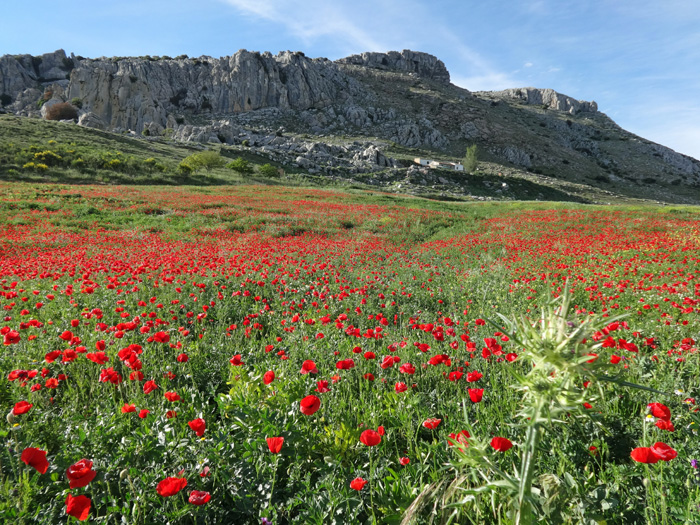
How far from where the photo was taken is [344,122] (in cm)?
12038

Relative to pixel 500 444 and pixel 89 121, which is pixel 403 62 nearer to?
pixel 89 121

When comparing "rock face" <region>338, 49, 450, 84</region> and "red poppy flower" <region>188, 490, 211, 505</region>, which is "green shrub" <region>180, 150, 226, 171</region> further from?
"rock face" <region>338, 49, 450, 84</region>

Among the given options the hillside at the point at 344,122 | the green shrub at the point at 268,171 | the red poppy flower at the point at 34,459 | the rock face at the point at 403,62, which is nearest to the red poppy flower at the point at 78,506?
the red poppy flower at the point at 34,459

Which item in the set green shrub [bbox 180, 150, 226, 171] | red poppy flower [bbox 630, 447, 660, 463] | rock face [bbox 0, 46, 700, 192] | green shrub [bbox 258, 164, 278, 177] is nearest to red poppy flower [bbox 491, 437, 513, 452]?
red poppy flower [bbox 630, 447, 660, 463]

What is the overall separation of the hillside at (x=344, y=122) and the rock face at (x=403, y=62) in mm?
28527

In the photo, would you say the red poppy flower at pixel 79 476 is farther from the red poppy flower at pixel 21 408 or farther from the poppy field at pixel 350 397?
the red poppy flower at pixel 21 408

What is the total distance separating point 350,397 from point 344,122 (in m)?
128

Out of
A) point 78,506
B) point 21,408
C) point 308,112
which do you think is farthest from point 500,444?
point 308,112

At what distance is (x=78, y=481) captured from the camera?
166 cm

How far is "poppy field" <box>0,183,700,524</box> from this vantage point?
1.69m

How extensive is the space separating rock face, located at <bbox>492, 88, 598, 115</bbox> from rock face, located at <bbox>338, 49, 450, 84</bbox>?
4661cm

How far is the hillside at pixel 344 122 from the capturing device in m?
75.3

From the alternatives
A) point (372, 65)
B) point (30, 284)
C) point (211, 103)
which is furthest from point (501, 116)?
point (30, 284)

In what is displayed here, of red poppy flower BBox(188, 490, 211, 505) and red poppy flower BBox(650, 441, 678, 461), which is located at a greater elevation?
red poppy flower BBox(650, 441, 678, 461)
